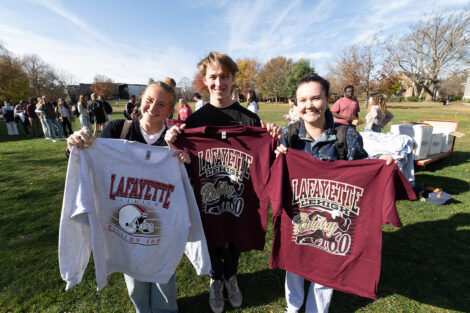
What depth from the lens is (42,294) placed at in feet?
8.69

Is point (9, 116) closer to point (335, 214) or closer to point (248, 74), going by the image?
point (335, 214)

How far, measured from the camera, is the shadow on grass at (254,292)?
252 cm

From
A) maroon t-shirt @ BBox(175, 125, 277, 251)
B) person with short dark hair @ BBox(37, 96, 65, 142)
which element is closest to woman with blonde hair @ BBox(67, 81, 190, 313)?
maroon t-shirt @ BBox(175, 125, 277, 251)

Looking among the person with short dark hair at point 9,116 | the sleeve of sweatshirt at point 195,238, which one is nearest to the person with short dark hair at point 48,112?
the person with short dark hair at point 9,116

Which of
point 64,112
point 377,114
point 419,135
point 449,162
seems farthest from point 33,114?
point 449,162

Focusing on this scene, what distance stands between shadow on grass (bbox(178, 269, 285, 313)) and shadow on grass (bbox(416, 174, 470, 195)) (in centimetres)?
529

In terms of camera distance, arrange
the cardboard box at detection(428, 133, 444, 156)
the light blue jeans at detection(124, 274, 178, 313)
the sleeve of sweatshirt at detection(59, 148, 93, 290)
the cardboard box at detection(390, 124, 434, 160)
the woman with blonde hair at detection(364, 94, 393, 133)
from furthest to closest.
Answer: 1. the cardboard box at detection(428, 133, 444, 156)
2. the woman with blonde hair at detection(364, 94, 393, 133)
3. the cardboard box at detection(390, 124, 434, 160)
4. the light blue jeans at detection(124, 274, 178, 313)
5. the sleeve of sweatshirt at detection(59, 148, 93, 290)

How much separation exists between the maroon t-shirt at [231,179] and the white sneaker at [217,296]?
23.3 inches

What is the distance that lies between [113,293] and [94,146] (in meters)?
1.96

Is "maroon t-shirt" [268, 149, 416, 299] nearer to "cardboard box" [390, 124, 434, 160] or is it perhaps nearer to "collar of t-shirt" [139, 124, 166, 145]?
"collar of t-shirt" [139, 124, 166, 145]

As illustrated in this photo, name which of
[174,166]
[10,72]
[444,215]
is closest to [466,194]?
[444,215]

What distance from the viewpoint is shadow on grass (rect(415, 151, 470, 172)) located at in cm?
697

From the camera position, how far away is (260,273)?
118 inches

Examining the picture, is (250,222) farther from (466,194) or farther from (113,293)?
(466,194)
